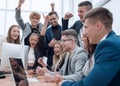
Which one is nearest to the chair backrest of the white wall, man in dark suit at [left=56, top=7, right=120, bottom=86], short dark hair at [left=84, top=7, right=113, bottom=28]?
man in dark suit at [left=56, top=7, right=120, bottom=86]

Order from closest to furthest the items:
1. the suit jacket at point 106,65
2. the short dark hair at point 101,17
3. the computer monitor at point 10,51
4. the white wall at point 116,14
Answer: the suit jacket at point 106,65, the short dark hair at point 101,17, the computer monitor at point 10,51, the white wall at point 116,14

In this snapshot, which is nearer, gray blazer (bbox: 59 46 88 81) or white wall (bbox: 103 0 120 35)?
gray blazer (bbox: 59 46 88 81)

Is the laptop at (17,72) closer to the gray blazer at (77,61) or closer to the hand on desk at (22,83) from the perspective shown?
the hand on desk at (22,83)

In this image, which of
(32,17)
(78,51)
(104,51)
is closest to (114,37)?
(104,51)

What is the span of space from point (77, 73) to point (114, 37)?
0.90m

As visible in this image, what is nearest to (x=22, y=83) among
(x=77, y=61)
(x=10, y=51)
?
(x=77, y=61)

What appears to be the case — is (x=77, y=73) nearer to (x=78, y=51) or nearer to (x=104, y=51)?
(x=78, y=51)

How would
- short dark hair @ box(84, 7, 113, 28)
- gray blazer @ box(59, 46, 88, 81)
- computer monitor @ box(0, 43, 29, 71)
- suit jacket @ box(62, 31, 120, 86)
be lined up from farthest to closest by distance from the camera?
computer monitor @ box(0, 43, 29, 71) → gray blazer @ box(59, 46, 88, 81) → short dark hair @ box(84, 7, 113, 28) → suit jacket @ box(62, 31, 120, 86)

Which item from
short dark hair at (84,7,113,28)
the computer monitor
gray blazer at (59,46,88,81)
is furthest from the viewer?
the computer monitor

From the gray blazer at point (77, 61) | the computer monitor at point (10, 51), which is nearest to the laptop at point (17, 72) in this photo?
the gray blazer at point (77, 61)

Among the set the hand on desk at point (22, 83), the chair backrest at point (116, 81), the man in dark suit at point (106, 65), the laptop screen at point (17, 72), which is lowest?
the hand on desk at point (22, 83)

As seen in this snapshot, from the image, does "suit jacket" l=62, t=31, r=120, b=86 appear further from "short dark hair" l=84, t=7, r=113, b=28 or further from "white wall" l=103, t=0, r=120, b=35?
"white wall" l=103, t=0, r=120, b=35

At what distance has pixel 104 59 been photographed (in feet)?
3.87

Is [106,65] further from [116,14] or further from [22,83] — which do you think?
[116,14]
